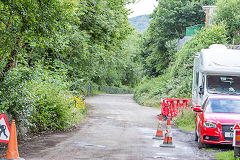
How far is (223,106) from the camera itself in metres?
12.6

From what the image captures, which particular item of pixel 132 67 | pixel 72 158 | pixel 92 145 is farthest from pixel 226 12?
pixel 132 67

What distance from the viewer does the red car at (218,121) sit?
1110cm

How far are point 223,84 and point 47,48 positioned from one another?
7.64 m

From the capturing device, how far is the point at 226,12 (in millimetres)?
36188

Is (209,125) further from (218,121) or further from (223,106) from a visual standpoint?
(223,106)

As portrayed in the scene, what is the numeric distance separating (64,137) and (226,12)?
2741 centimetres

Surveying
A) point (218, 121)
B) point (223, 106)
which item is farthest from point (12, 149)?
point (223, 106)

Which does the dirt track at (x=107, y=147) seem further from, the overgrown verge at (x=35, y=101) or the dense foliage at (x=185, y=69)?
the dense foliage at (x=185, y=69)

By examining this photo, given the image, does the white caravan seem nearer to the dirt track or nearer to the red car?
the dirt track

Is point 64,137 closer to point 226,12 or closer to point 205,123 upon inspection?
point 205,123

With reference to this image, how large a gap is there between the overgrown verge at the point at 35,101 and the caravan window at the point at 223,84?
624 cm

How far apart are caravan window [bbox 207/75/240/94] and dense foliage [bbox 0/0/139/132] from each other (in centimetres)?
626

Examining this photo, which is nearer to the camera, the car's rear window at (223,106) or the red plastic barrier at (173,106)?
the car's rear window at (223,106)

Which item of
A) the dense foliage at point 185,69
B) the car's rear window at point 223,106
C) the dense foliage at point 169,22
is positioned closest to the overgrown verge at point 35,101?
the car's rear window at point 223,106
